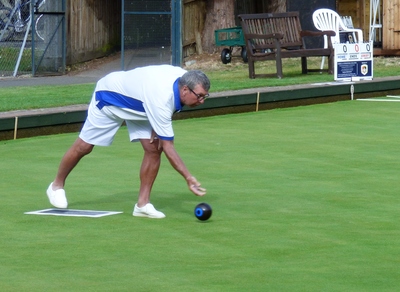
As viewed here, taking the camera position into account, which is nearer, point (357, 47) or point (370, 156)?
point (370, 156)

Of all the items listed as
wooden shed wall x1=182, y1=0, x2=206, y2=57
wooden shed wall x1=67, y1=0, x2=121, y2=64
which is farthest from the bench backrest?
wooden shed wall x1=67, y1=0, x2=121, y2=64

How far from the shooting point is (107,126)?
674 centimetres

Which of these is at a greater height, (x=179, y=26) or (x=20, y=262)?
(x=179, y=26)

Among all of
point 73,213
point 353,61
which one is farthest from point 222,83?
point 73,213

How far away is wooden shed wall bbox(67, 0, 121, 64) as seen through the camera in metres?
19.3

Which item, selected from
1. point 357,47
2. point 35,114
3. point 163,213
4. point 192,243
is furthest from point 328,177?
point 357,47

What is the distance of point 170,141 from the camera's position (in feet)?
20.3

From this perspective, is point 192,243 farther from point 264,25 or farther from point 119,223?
point 264,25

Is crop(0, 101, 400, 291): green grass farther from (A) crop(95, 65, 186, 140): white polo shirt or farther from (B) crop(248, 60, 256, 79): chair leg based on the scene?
(B) crop(248, 60, 256, 79): chair leg

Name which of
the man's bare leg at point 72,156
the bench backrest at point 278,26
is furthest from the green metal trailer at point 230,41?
the man's bare leg at point 72,156

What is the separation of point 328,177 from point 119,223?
7.52 ft

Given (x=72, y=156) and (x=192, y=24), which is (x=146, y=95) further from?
(x=192, y=24)

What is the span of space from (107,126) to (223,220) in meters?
0.99

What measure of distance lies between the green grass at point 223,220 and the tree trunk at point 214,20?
9.39 meters
